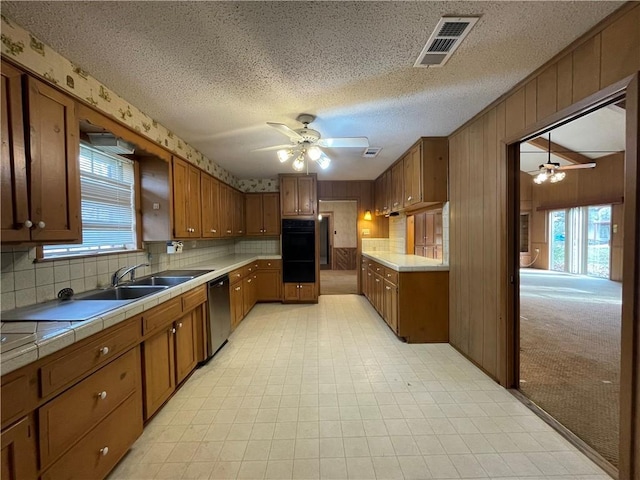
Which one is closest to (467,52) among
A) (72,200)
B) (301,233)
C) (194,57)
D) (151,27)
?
(194,57)

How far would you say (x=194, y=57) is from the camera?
1.68 metres

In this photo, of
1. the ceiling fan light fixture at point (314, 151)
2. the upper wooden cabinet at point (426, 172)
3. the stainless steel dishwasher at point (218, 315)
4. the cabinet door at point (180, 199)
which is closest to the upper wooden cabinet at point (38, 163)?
the cabinet door at point (180, 199)

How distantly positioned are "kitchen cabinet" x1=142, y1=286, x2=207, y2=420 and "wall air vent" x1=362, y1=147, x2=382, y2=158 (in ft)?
8.90

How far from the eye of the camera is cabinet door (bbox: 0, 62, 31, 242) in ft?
4.30

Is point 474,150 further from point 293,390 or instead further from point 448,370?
point 293,390

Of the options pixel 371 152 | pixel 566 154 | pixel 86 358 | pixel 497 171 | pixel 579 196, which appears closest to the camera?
pixel 86 358

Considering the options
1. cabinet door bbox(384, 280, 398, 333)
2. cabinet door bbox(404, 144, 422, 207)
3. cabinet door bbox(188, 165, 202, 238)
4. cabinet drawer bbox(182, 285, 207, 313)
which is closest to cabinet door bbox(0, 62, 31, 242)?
cabinet drawer bbox(182, 285, 207, 313)

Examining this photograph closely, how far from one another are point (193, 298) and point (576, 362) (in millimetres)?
3859

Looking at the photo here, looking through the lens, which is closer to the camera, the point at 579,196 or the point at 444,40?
the point at 444,40

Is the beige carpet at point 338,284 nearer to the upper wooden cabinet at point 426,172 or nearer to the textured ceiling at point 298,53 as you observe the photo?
the upper wooden cabinet at point 426,172

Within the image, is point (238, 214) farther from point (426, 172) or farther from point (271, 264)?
point (426, 172)

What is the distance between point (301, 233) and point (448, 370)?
3.21 metres

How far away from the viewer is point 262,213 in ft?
18.0

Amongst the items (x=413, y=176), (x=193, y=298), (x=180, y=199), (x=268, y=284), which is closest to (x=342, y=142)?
(x=413, y=176)
